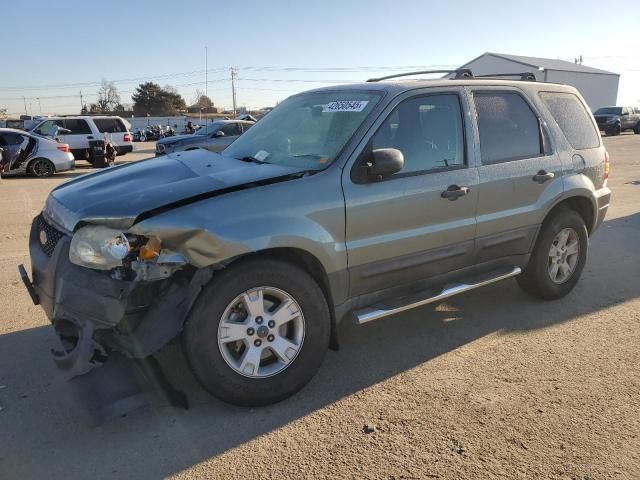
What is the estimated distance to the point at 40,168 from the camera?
50.3ft

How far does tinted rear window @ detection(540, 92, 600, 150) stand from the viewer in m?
4.72

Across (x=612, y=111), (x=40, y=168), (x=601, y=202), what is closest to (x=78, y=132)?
(x=40, y=168)

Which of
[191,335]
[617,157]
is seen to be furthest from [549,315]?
[617,157]

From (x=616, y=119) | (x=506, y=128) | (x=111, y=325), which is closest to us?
(x=111, y=325)

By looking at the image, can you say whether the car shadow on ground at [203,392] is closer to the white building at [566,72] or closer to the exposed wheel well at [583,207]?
the exposed wheel well at [583,207]

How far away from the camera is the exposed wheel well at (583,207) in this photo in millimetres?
4855

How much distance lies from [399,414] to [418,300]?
0.92 meters

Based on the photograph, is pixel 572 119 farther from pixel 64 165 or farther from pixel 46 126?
pixel 46 126

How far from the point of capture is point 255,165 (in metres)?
3.59

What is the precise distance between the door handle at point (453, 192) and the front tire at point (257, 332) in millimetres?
1224

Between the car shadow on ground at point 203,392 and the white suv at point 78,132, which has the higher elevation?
the white suv at point 78,132

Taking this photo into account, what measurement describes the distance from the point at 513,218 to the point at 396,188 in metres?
1.32

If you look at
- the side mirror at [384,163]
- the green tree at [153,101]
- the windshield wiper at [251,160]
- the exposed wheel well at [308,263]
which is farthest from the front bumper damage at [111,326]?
the green tree at [153,101]

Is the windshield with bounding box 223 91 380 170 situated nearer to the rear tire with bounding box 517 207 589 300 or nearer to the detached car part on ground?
the detached car part on ground
